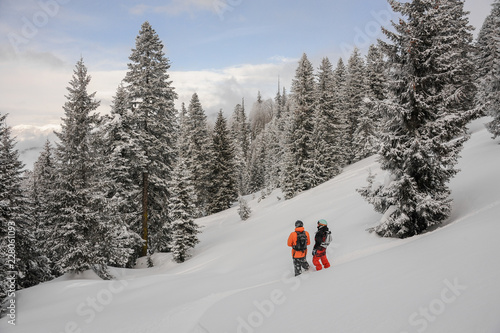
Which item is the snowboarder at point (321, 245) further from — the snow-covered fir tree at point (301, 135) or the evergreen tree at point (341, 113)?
the evergreen tree at point (341, 113)

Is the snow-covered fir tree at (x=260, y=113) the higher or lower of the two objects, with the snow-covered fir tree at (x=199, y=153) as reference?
higher

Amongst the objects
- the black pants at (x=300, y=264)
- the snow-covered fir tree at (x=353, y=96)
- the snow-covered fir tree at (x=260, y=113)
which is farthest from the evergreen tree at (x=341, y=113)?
the snow-covered fir tree at (x=260, y=113)

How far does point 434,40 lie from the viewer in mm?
9133

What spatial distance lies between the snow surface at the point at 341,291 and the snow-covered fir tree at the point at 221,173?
24.1m

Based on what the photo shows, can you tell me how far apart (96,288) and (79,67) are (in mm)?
12696

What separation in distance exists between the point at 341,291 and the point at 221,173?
109 feet

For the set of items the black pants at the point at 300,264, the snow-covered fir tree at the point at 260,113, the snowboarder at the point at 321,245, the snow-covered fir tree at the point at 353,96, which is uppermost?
the snow-covered fir tree at the point at 260,113

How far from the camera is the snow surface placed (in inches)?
173

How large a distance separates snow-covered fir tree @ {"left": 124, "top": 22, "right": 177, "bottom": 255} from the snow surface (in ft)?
32.3

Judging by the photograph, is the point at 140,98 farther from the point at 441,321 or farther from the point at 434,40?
the point at 441,321

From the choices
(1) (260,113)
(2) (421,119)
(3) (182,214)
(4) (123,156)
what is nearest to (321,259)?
(2) (421,119)

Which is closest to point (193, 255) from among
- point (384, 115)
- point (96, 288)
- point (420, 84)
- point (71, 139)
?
point (96, 288)

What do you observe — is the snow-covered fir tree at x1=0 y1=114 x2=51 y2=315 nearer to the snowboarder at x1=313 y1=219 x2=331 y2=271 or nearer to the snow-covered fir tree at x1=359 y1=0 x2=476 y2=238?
the snowboarder at x1=313 y1=219 x2=331 y2=271

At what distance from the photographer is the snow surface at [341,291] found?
14.4 ft
